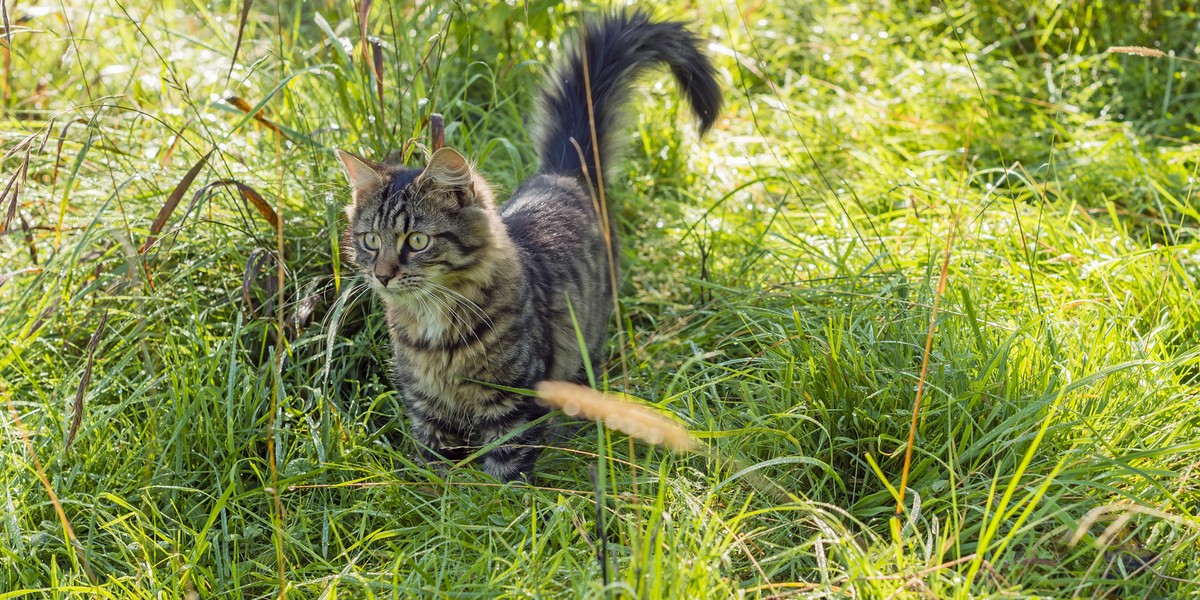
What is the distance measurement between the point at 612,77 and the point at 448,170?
963 mm

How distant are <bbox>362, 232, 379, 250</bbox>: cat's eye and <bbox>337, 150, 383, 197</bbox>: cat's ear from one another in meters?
0.15

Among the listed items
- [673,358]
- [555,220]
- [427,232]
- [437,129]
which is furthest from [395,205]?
[673,358]

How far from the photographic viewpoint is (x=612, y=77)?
10.8 ft

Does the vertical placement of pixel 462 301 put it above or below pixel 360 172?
below

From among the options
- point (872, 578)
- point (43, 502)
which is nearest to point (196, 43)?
point (43, 502)

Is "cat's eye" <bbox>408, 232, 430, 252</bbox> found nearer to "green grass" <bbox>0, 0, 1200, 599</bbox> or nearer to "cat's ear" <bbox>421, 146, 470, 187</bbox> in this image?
"cat's ear" <bbox>421, 146, 470, 187</bbox>

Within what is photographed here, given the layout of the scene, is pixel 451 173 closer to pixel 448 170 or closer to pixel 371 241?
pixel 448 170

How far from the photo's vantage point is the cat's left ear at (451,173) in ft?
8.14

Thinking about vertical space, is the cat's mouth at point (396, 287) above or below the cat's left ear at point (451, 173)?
below

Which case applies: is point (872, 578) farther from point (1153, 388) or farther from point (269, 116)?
point (269, 116)

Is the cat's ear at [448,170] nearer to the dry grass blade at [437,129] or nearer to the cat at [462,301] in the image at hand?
the cat at [462,301]

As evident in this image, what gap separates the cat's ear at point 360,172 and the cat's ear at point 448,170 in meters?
0.19

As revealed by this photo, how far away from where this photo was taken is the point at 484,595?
6.64 feet

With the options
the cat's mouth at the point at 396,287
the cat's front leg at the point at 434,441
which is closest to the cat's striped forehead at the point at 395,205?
the cat's mouth at the point at 396,287
